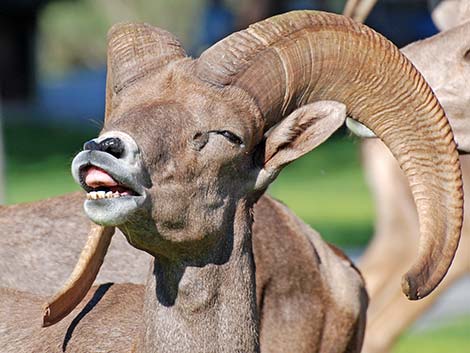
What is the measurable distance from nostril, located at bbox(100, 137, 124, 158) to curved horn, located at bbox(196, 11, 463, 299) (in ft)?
2.12

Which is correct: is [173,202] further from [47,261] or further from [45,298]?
[47,261]

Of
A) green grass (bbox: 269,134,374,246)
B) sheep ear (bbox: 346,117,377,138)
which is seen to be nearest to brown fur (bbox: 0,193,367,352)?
sheep ear (bbox: 346,117,377,138)

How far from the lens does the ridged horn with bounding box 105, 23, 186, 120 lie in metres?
6.54

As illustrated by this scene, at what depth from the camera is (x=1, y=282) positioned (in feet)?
27.2

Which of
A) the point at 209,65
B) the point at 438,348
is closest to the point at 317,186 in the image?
the point at 438,348

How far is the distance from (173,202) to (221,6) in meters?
37.6

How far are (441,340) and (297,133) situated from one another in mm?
8046

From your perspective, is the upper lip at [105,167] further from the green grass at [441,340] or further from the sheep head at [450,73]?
the green grass at [441,340]

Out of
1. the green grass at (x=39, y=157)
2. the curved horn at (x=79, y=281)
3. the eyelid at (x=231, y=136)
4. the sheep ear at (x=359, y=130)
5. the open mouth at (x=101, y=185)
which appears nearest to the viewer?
the open mouth at (x=101, y=185)

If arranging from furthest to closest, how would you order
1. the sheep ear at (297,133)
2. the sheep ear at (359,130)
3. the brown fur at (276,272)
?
the brown fur at (276,272), the sheep ear at (359,130), the sheep ear at (297,133)

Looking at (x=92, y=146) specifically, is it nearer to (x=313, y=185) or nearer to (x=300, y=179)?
(x=313, y=185)

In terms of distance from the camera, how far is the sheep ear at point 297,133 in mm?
6605

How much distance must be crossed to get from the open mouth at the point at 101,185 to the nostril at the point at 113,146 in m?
0.08

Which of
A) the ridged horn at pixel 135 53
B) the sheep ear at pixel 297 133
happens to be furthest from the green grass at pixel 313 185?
the ridged horn at pixel 135 53
